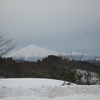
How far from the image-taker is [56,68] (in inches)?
1629

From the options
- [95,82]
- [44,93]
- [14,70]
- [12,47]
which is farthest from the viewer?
[14,70]

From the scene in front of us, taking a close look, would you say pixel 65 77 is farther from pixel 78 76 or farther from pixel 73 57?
pixel 73 57

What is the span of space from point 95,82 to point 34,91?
16452 millimetres

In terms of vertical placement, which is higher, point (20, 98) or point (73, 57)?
point (73, 57)

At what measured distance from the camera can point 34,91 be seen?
9156 mm

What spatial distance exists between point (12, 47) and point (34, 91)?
5.37 m

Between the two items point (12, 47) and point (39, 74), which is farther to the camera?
point (39, 74)

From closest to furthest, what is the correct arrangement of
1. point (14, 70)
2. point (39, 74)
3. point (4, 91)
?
Answer: point (4, 91) → point (39, 74) → point (14, 70)

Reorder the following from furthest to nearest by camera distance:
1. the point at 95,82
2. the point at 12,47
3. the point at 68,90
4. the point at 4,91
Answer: the point at 95,82 → the point at 12,47 → the point at 68,90 → the point at 4,91

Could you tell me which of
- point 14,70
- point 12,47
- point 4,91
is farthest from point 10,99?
point 14,70

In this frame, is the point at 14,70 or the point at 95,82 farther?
→ the point at 14,70

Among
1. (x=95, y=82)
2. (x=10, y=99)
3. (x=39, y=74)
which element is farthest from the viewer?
(x=39, y=74)

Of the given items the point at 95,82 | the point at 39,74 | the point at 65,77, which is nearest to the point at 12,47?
the point at 65,77

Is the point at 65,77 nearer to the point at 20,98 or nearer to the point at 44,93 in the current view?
the point at 44,93
